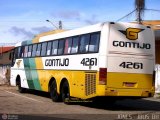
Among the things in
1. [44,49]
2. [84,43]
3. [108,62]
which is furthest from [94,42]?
[44,49]

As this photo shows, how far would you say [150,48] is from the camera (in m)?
17.3

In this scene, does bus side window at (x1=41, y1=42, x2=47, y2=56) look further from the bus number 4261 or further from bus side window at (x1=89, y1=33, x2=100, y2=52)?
the bus number 4261

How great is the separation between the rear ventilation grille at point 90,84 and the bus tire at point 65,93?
2.01m

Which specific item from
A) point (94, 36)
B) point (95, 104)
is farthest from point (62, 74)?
point (94, 36)

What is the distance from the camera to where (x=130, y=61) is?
16.8 meters

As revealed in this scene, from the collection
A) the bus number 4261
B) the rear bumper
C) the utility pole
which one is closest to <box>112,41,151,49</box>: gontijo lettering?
the bus number 4261

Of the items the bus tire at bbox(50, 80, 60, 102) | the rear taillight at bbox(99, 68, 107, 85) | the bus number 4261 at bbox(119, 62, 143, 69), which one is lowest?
the bus tire at bbox(50, 80, 60, 102)

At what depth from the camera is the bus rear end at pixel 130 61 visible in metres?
16.5

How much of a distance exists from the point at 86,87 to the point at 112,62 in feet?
5.03

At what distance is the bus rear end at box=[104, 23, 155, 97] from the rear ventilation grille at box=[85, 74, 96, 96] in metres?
0.57

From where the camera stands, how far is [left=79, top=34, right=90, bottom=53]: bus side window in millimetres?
17502

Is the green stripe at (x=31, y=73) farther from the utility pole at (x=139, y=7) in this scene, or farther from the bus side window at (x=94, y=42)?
the utility pole at (x=139, y=7)

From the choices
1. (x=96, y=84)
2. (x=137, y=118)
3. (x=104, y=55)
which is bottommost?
(x=137, y=118)

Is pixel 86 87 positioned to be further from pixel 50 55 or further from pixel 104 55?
pixel 50 55
